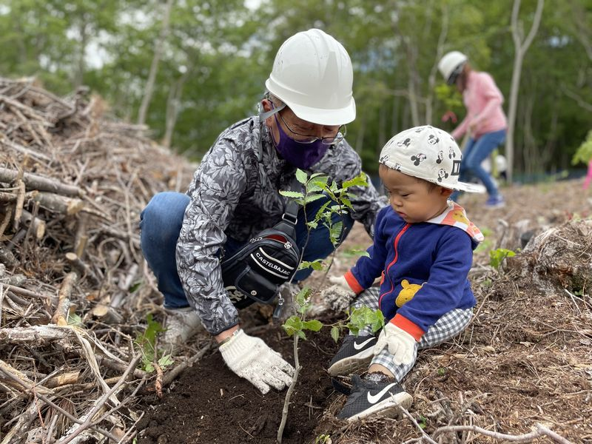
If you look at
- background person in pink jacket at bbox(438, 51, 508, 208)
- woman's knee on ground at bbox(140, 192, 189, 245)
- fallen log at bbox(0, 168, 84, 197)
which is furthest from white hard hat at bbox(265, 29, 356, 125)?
background person in pink jacket at bbox(438, 51, 508, 208)

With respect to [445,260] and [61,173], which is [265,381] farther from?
[61,173]

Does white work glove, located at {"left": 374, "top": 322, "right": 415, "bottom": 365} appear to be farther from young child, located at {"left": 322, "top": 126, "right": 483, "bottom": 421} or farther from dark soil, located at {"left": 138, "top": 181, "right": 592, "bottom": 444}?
dark soil, located at {"left": 138, "top": 181, "right": 592, "bottom": 444}

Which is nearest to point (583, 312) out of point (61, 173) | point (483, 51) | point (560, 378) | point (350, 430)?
point (560, 378)

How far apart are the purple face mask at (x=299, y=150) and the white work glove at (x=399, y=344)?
878 millimetres

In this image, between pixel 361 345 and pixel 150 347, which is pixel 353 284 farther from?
pixel 150 347

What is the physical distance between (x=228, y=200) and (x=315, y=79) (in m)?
0.67

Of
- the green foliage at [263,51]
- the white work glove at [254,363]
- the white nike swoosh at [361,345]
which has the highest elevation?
the white nike swoosh at [361,345]

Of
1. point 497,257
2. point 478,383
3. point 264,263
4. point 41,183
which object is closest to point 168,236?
point 264,263

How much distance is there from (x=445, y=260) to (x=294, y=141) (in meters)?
0.85

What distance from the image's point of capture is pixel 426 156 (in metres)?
1.91

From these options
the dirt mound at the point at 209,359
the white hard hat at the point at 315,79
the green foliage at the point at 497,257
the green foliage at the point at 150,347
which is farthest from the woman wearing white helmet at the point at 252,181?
the green foliage at the point at 497,257

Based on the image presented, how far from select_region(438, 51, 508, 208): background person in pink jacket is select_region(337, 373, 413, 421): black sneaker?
208 inches

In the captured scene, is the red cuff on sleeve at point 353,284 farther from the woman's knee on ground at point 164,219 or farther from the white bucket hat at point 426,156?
the woman's knee on ground at point 164,219

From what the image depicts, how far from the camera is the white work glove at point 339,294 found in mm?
2549
